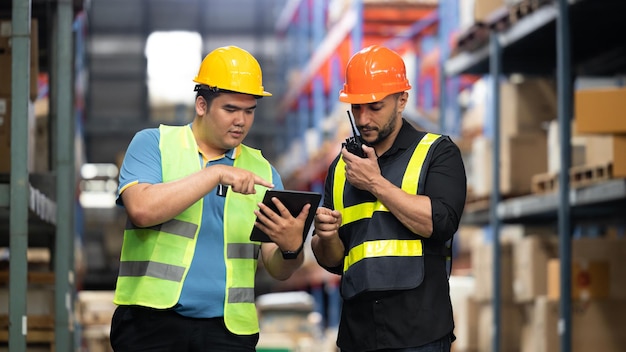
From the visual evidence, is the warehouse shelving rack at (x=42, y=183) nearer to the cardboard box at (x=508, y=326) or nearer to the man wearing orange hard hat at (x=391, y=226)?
the man wearing orange hard hat at (x=391, y=226)

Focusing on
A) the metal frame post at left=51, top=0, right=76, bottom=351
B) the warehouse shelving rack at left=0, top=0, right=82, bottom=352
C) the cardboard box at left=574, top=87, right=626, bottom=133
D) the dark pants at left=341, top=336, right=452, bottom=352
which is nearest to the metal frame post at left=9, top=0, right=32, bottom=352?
the warehouse shelving rack at left=0, top=0, right=82, bottom=352

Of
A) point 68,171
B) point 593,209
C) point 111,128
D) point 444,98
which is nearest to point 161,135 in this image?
point 68,171

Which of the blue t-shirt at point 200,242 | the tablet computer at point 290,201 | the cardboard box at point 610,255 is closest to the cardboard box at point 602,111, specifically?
the cardboard box at point 610,255

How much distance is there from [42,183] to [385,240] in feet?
11.4

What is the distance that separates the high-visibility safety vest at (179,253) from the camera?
397 cm

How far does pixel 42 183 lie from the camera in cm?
698

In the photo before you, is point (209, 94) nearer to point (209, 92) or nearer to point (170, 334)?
point (209, 92)

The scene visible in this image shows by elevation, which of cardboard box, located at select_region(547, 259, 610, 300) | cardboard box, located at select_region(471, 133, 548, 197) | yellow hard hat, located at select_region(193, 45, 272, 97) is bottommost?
cardboard box, located at select_region(547, 259, 610, 300)

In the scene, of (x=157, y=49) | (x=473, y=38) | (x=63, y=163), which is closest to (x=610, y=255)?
(x=473, y=38)

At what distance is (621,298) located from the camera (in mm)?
8070

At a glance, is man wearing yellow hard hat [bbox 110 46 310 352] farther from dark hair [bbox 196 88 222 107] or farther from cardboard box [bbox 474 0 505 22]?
cardboard box [bbox 474 0 505 22]

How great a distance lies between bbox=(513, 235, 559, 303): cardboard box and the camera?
9.14m

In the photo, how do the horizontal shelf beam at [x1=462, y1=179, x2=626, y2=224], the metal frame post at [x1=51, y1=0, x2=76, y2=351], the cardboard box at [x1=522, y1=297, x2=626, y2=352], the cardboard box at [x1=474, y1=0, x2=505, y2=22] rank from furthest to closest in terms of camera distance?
the cardboard box at [x1=474, y1=0, x2=505, y2=22]
the cardboard box at [x1=522, y1=297, x2=626, y2=352]
the horizontal shelf beam at [x1=462, y1=179, x2=626, y2=224]
the metal frame post at [x1=51, y1=0, x2=76, y2=351]

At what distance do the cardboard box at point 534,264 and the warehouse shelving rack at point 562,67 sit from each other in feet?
0.86
